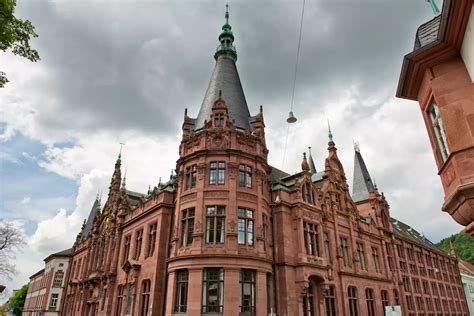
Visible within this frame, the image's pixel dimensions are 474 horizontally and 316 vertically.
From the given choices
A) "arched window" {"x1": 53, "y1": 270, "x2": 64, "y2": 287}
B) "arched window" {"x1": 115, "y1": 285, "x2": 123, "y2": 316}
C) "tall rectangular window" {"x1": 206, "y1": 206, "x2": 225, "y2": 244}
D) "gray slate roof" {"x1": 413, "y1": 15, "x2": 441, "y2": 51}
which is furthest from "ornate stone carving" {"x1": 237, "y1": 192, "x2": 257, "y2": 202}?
"arched window" {"x1": 53, "y1": 270, "x2": 64, "y2": 287}

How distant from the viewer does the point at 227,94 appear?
3212 centimetres

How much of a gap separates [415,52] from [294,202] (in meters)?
20.7

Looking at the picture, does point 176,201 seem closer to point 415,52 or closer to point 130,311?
point 130,311

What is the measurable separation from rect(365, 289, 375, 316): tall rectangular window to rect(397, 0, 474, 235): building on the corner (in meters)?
29.6

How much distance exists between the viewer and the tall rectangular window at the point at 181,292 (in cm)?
2367

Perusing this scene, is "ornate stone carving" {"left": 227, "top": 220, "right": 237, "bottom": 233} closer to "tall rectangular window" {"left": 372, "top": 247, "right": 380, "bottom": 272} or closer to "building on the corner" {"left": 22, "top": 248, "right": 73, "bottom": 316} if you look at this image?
"tall rectangular window" {"left": 372, "top": 247, "right": 380, "bottom": 272}

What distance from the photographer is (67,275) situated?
192 ft

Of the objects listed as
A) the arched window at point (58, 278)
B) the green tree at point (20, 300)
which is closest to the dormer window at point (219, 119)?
the arched window at point (58, 278)

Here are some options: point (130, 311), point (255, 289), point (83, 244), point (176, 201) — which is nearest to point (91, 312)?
point (130, 311)

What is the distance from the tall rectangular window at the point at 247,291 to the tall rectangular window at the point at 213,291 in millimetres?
1550

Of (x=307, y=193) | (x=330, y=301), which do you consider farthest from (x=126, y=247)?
(x=330, y=301)

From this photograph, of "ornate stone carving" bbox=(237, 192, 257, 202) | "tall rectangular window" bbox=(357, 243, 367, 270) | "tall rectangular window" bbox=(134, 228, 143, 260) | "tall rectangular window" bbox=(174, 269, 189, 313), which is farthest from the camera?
"tall rectangular window" bbox=(357, 243, 367, 270)

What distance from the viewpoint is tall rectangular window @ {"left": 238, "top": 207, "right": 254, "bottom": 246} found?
2530cm

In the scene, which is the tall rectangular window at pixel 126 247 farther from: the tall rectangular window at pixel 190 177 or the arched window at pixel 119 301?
the tall rectangular window at pixel 190 177
